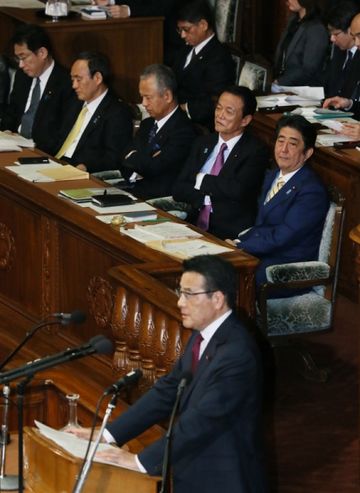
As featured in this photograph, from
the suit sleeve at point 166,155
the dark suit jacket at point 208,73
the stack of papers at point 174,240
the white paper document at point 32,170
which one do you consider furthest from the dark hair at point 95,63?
the stack of papers at point 174,240

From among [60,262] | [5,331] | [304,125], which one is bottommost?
[5,331]

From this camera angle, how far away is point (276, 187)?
6.93 m

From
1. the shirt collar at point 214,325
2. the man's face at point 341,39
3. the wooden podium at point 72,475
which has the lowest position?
the wooden podium at point 72,475

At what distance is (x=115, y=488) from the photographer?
4430 millimetres

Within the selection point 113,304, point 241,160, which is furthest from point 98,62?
point 113,304

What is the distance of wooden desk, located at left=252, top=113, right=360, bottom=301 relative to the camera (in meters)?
7.58

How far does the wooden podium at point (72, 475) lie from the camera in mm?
4418

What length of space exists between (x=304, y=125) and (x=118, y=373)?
1.88 metres

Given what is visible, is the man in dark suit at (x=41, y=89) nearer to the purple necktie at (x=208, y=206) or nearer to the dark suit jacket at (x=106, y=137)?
the dark suit jacket at (x=106, y=137)

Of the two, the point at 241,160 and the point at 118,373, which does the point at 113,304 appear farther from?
the point at 241,160

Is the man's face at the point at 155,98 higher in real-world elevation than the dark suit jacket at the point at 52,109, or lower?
higher

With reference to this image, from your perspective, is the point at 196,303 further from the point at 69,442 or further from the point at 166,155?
the point at 166,155

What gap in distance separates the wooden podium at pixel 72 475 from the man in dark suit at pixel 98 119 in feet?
12.0

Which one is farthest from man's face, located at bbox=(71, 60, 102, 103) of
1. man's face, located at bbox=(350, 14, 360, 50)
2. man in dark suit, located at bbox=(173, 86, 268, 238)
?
man's face, located at bbox=(350, 14, 360, 50)
